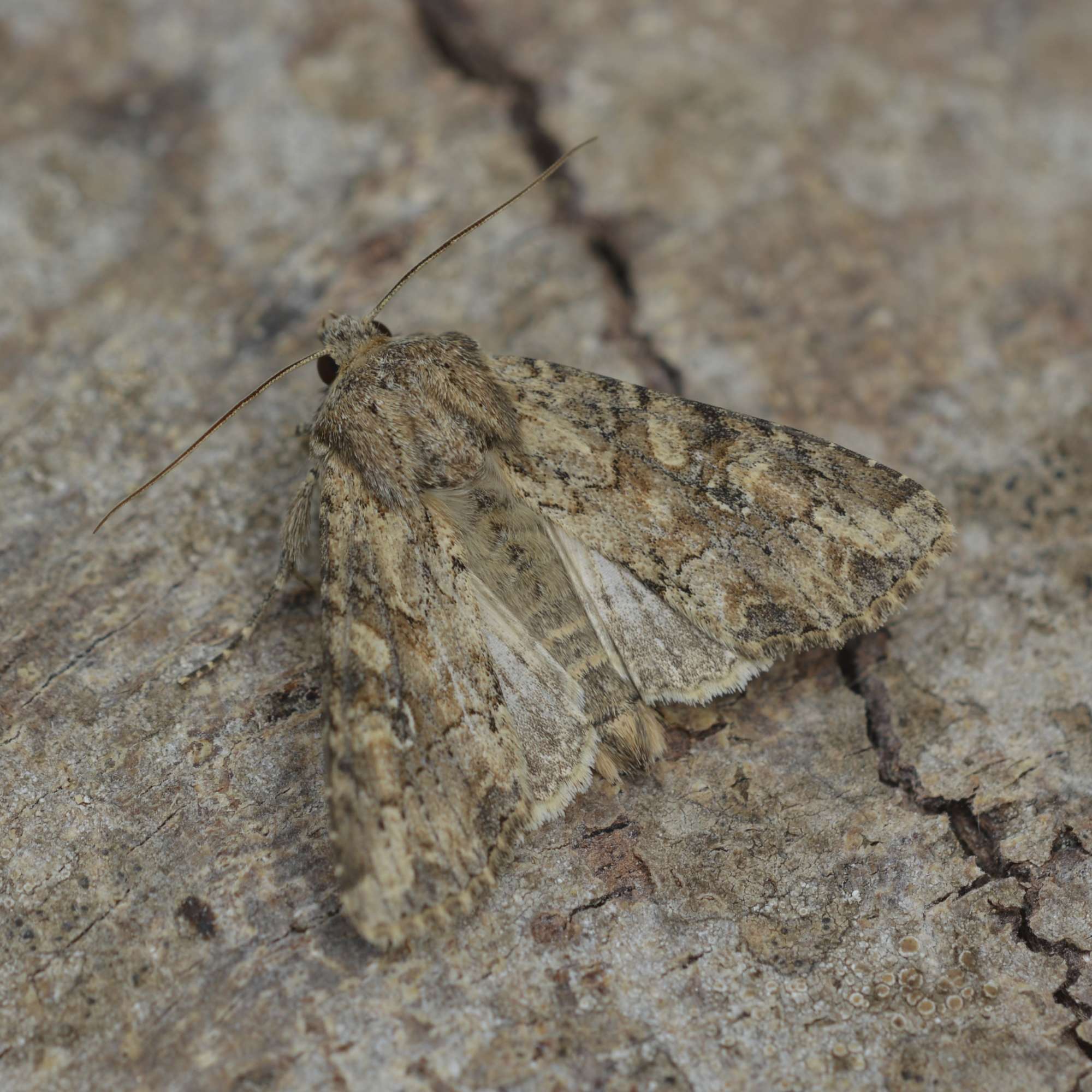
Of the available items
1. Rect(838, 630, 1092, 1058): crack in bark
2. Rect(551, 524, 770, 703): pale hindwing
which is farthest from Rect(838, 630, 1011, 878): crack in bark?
Rect(551, 524, 770, 703): pale hindwing

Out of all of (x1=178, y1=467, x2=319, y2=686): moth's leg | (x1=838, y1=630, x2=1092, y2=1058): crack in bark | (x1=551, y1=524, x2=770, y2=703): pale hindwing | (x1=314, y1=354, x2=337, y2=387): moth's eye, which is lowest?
(x1=838, y1=630, x2=1092, y2=1058): crack in bark

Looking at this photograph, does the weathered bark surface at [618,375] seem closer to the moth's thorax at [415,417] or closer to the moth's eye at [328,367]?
the moth's eye at [328,367]

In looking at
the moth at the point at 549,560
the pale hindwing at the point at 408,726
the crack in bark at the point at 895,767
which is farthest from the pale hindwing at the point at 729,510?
the pale hindwing at the point at 408,726

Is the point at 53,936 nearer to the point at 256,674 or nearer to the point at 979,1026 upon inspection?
the point at 256,674

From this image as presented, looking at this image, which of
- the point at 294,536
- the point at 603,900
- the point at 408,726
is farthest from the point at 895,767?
the point at 294,536

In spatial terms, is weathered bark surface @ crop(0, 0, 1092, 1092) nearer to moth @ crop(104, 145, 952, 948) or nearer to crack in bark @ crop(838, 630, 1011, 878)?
crack in bark @ crop(838, 630, 1011, 878)

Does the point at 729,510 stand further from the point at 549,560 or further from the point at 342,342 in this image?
the point at 342,342

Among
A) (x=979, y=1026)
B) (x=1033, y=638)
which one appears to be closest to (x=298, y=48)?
(x=1033, y=638)
